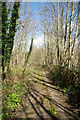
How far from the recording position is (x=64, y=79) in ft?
32.8

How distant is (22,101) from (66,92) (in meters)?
3.37

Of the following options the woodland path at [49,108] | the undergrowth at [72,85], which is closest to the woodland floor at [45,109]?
the woodland path at [49,108]

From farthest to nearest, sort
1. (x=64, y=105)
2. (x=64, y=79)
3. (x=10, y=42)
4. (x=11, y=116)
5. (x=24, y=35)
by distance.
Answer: (x=24, y=35)
(x=64, y=79)
(x=10, y=42)
(x=64, y=105)
(x=11, y=116)

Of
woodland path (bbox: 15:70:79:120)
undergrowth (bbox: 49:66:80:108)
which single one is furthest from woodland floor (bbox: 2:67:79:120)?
undergrowth (bbox: 49:66:80:108)

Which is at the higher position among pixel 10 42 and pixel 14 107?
pixel 10 42

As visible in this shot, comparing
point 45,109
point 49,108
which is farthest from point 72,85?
point 45,109

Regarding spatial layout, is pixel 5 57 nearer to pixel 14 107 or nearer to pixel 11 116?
pixel 14 107

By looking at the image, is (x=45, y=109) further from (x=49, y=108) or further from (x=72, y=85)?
(x=72, y=85)

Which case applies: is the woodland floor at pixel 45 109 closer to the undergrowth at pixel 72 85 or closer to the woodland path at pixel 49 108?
the woodland path at pixel 49 108

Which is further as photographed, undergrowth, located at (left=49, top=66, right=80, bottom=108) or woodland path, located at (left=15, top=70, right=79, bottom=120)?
undergrowth, located at (left=49, top=66, right=80, bottom=108)

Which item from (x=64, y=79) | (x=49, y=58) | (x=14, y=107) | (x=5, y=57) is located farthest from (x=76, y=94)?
(x=49, y=58)

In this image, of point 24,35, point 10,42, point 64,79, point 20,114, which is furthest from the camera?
point 24,35

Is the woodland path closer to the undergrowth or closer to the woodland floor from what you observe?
the woodland floor

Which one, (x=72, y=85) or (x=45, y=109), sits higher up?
(x=72, y=85)
